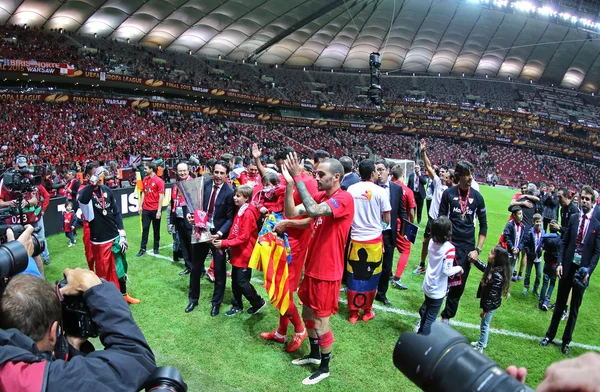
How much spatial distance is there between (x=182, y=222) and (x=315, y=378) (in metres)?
4.07

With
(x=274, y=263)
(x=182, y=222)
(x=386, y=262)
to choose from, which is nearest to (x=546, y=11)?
(x=386, y=262)

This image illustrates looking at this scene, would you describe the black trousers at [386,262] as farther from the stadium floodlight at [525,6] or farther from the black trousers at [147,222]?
the stadium floodlight at [525,6]

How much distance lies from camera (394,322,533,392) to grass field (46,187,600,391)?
324cm

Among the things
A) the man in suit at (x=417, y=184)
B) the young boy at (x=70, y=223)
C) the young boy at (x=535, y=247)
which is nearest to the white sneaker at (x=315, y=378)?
the young boy at (x=535, y=247)

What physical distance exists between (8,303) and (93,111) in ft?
115

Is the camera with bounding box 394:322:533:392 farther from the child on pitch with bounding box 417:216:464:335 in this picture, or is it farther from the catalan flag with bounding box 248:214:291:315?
the child on pitch with bounding box 417:216:464:335

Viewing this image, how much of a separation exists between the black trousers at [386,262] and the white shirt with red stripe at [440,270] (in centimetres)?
158

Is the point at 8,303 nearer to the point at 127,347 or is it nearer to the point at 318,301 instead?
the point at 127,347

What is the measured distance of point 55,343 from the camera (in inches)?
67.1

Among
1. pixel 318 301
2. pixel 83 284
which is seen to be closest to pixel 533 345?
pixel 318 301

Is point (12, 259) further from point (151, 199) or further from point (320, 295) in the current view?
point (151, 199)

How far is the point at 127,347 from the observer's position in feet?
5.36

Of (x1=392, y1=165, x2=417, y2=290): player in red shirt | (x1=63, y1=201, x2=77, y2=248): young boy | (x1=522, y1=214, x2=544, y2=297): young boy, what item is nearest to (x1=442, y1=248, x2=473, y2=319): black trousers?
(x1=392, y1=165, x2=417, y2=290): player in red shirt

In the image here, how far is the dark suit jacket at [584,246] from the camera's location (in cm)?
470
